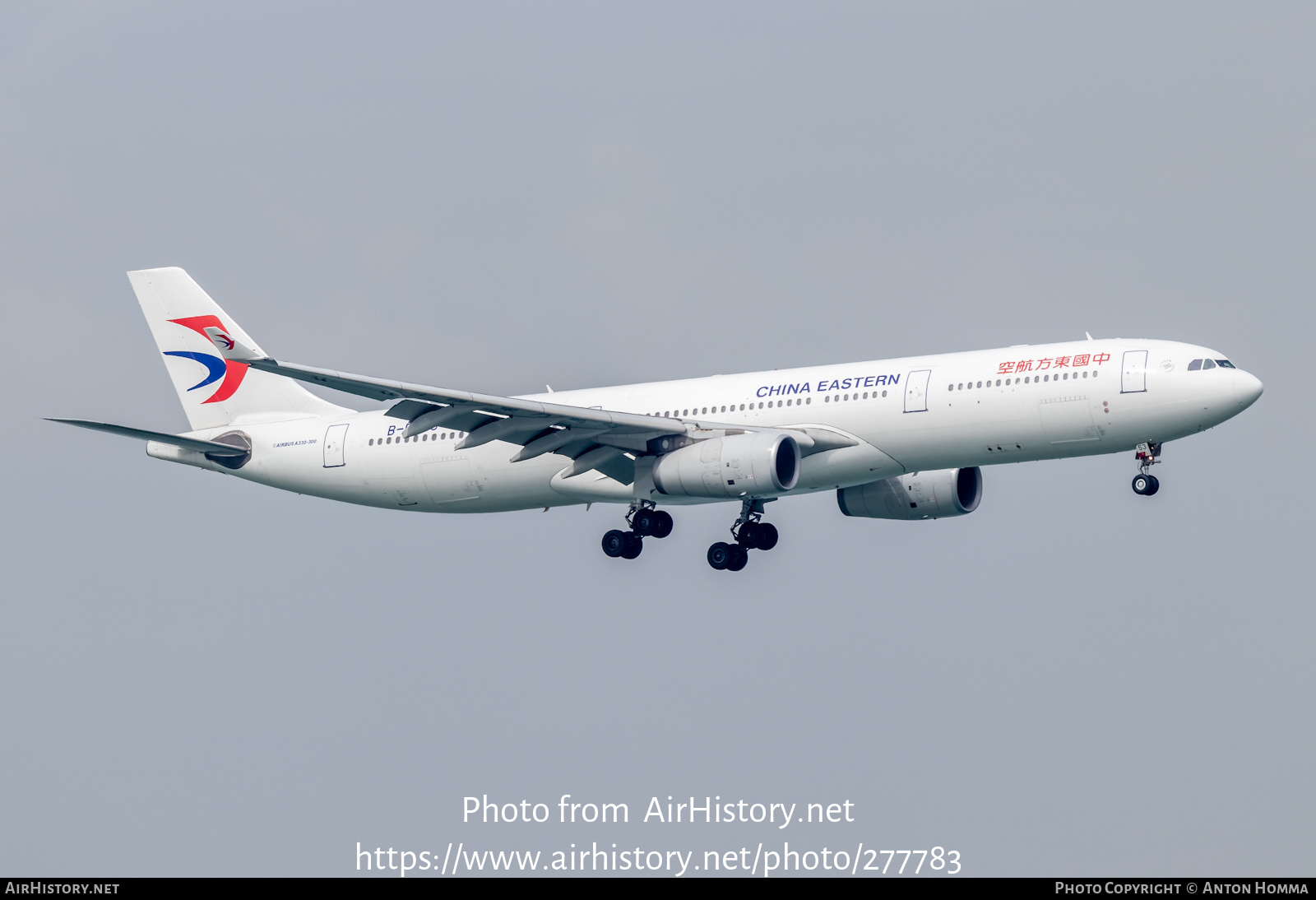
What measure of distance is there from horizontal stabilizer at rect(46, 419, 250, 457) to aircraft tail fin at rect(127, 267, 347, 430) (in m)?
1.61

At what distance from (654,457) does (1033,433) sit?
1058cm

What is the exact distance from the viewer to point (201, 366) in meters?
56.2

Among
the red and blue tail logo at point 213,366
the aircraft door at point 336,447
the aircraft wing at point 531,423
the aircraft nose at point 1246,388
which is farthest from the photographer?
the red and blue tail logo at point 213,366

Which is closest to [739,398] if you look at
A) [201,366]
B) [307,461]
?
[307,461]

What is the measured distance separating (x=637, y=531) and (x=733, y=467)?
207 inches

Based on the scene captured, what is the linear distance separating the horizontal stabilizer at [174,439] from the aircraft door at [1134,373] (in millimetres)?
26609

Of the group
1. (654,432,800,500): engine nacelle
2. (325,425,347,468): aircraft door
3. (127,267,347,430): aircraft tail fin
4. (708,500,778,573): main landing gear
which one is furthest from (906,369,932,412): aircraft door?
(127,267,347,430): aircraft tail fin

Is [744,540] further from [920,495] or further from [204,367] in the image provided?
[204,367]

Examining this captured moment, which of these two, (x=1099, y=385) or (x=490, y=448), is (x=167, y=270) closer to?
(x=490, y=448)

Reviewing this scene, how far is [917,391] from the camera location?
45625mm

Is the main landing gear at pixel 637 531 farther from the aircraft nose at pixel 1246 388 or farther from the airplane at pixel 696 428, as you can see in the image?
the aircraft nose at pixel 1246 388

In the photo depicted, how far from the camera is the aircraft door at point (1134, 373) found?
144 ft

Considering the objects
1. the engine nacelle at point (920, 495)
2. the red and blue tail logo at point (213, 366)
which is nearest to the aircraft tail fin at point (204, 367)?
the red and blue tail logo at point (213, 366)

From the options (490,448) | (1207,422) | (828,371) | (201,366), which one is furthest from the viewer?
(201,366)
